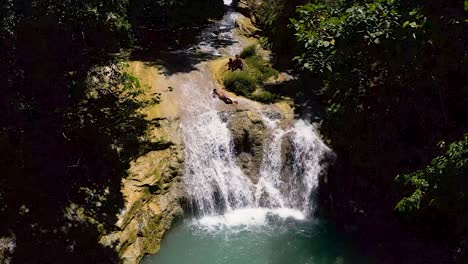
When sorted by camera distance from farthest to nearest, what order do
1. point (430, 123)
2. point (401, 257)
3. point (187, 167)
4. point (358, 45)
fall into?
point (187, 167) < point (430, 123) < point (401, 257) < point (358, 45)

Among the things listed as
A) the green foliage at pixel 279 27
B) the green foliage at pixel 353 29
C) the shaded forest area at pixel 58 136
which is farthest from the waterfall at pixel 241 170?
the green foliage at pixel 279 27

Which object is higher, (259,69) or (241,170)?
(259,69)

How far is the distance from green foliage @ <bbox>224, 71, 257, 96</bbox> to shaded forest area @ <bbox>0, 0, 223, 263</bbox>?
4343 millimetres

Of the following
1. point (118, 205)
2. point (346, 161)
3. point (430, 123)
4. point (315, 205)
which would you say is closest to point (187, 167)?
point (118, 205)

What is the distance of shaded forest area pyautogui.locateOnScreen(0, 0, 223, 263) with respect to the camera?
11.0 metres

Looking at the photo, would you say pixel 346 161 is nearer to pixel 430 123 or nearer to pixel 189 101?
pixel 430 123

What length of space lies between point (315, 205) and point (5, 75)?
10.8m

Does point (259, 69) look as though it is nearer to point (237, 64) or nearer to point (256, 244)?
point (237, 64)

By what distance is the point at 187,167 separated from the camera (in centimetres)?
1509

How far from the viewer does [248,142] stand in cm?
1594

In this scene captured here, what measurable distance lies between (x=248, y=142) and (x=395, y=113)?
5.34m

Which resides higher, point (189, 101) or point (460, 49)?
point (460, 49)

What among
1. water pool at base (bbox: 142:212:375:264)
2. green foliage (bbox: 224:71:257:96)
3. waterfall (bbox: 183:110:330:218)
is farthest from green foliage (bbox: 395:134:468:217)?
green foliage (bbox: 224:71:257:96)

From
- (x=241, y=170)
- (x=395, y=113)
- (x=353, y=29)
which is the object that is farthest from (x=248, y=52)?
(x=353, y=29)
